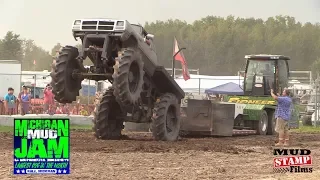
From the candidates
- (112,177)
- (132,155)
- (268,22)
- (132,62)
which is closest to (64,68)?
(132,62)

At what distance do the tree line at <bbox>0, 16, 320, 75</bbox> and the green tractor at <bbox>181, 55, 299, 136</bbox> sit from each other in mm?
28207

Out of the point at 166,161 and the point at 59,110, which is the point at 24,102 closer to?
the point at 59,110

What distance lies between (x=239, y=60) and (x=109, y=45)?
1977 inches

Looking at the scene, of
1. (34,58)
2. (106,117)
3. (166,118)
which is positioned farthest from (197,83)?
(34,58)

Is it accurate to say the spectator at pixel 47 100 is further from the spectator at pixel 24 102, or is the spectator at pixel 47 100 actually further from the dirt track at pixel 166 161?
the dirt track at pixel 166 161

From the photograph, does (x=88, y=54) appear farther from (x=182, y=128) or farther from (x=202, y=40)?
(x=202, y=40)

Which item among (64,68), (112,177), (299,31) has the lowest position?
(112,177)

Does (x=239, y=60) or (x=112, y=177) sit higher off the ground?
(x=239, y=60)

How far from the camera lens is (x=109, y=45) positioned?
54.2 ft

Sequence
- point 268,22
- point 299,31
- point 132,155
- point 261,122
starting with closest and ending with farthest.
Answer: point 132,155 → point 261,122 → point 299,31 → point 268,22

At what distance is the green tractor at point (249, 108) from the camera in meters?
21.1

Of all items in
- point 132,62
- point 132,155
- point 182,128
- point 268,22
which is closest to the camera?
point 132,155

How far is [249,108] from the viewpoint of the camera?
2462 cm

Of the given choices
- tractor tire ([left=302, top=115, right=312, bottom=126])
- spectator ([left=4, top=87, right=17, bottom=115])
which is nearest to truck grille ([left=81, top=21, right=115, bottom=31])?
spectator ([left=4, top=87, right=17, bottom=115])
